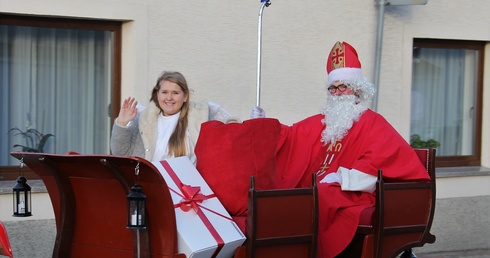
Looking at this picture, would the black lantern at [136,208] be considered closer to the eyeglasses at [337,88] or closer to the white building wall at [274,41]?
the eyeglasses at [337,88]

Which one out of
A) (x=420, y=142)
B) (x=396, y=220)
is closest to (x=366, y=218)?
(x=396, y=220)

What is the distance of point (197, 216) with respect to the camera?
3.94 meters

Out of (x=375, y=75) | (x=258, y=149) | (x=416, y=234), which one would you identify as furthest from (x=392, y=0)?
(x=258, y=149)

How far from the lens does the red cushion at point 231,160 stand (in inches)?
164

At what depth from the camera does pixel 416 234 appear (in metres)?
4.89

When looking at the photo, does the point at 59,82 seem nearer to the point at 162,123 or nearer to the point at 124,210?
the point at 162,123

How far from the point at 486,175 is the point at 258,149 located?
4893 mm

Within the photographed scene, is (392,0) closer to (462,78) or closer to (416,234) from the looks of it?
(462,78)

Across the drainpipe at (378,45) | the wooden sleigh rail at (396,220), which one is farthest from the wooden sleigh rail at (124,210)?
the drainpipe at (378,45)

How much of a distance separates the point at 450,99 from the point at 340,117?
13.4 feet

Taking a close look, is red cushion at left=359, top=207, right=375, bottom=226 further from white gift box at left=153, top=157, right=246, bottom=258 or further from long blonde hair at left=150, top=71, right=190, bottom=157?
long blonde hair at left=150, top=71, right=190, bottom=157

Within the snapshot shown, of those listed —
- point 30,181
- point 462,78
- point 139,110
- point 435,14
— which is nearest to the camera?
point 139,110

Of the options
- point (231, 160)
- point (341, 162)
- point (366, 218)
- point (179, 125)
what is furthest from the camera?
point (341, 162)

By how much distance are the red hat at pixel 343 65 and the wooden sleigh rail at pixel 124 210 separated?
101cm
